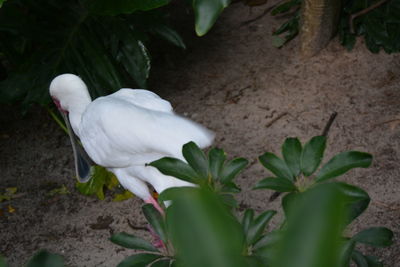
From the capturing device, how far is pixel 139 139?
2.39 m

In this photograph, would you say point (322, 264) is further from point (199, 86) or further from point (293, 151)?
point (199, 86)

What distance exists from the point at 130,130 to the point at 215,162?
958 millimetres

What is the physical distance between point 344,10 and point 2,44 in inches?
82.6

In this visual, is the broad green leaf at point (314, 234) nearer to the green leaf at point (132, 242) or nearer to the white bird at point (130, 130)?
the green leaf at point (132, 242)

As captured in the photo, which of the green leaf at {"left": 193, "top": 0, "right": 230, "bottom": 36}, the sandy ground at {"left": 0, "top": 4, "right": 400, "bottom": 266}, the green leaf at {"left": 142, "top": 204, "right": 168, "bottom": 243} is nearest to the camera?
the green leaf at {"left": 142, "top": 204, "right": 168, "bottom": 243}

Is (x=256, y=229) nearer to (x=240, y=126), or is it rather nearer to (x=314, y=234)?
(x=314, y=234)

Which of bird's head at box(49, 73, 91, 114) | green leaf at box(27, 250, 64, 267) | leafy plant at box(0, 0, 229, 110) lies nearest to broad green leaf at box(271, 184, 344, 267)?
green leaf at box(27, 250, 64, 267)

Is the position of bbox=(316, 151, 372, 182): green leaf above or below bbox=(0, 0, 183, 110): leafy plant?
above

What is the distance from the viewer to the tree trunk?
11.7ft

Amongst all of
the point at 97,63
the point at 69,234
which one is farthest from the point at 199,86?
the point at 69,234

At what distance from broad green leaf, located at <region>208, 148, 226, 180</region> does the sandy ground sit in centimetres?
125

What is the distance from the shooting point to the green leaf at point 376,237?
57.2 inches

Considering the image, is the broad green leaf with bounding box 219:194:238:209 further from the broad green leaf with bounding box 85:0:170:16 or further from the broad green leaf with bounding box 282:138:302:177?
the broad green leaf with bounding box 85:0:170:16

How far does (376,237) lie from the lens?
1464 mm
